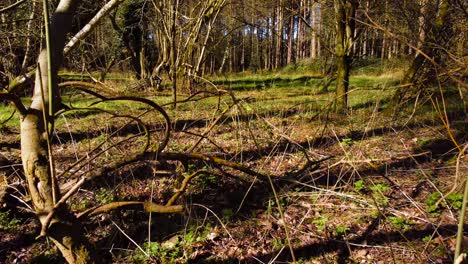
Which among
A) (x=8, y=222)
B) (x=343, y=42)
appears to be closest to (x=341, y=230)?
(x=8, y=222)

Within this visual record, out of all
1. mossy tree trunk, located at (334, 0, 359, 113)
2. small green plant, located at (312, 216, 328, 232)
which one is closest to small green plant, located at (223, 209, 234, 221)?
small green plant, located at (312, 216, 328, 232)

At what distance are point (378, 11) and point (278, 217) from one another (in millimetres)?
4450

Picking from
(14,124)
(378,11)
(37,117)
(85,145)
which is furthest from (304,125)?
(14,124)

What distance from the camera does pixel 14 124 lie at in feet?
21.0

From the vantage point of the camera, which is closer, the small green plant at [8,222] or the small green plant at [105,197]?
the small green plant at [8,222]

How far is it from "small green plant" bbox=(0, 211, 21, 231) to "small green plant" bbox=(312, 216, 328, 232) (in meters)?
2.40

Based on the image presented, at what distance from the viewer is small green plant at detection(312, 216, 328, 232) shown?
2969mm

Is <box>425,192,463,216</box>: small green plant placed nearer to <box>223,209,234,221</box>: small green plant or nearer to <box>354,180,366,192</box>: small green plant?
<box>354,180,366,192</box>: small green plant

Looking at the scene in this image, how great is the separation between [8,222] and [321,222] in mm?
2519

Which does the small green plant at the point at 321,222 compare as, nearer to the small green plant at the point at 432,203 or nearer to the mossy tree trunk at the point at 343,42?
the small green plant at the point at 432,203

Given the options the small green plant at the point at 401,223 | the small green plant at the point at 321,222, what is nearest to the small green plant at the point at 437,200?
the small green plant at the point at 401,223

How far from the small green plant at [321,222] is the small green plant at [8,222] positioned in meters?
2.40

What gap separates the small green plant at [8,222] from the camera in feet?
9.76

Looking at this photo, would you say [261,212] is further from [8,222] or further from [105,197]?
[8,222]
